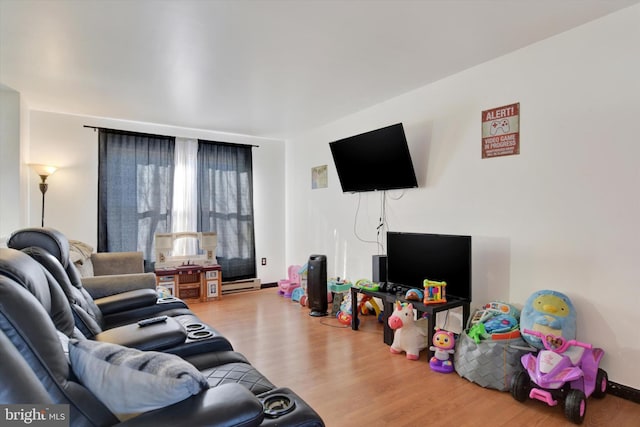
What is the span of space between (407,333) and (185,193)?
374 cm

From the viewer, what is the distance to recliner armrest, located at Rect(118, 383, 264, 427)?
921 mm

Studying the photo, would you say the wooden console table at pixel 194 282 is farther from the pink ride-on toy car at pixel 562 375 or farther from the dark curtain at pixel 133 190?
the pink ride-on toy car at pixel 562 375

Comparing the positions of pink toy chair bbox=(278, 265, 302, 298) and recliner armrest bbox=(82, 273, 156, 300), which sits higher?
recliner armrest bbox=(82, 273, 156, 300)

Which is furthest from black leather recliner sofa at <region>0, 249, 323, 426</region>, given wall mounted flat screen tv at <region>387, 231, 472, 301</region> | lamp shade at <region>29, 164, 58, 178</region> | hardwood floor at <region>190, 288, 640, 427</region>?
lamp shade at <region>29, 164, 58, 178</region>

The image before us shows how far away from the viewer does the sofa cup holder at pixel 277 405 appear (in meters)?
1.14

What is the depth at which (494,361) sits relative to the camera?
2.39 m

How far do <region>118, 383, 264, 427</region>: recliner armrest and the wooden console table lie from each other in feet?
13.3

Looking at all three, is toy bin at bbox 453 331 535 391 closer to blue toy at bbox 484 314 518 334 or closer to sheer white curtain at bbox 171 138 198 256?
blue toy at bbox 484 314 518 334

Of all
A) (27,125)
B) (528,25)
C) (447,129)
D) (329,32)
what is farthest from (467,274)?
(27,125)

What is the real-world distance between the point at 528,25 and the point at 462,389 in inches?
100

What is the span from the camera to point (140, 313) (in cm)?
257

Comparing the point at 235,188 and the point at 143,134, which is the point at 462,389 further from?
the point at 143,134

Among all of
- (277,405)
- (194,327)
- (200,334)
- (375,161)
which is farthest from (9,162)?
(277,405)

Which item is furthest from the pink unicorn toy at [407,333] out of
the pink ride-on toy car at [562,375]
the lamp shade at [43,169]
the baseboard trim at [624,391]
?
the lamp shade at [43,169]
